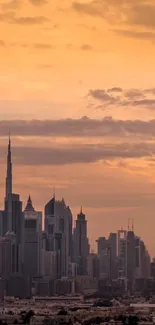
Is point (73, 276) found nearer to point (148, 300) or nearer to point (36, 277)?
point (36, 277)

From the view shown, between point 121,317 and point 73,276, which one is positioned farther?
point 73,276

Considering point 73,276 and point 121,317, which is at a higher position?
point 73,276

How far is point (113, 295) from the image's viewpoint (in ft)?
570

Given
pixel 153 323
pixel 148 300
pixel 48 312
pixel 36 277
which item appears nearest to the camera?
pixel 153 323

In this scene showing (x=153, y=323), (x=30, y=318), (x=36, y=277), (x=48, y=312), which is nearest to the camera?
(x=153, y=323)

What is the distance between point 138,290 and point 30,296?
1683 cm

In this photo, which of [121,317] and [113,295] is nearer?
[121,317]

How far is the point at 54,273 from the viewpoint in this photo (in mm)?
192750

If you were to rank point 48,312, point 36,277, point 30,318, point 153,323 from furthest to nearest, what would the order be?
point 36,277
point 48,312
point 30,318
point 153,323

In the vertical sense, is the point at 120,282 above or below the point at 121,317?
above

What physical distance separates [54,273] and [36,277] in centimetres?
1132

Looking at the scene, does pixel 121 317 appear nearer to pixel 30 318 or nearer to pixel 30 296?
pixel 30 318

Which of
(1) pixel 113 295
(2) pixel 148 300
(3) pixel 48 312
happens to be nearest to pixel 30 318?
(3) pixel 48 312

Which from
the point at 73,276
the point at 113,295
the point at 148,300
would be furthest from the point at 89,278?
the point at 148,300
